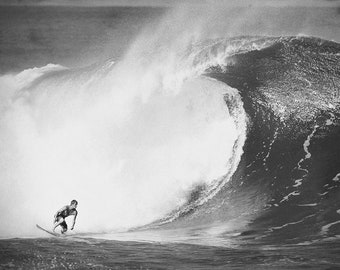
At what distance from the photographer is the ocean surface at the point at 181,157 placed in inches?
367

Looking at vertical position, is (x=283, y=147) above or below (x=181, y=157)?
above

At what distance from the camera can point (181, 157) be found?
15.9 m

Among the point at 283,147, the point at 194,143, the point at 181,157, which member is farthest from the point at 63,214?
the point at 283,147

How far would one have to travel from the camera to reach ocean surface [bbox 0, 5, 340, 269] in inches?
367

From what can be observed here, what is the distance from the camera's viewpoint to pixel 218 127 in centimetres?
1667

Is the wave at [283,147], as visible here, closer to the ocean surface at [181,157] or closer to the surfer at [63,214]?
the ocean surface at [181,157]

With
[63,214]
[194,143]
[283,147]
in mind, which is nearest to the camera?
[63,214]

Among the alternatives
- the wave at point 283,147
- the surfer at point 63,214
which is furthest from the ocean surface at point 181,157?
the surfer at point 63,214

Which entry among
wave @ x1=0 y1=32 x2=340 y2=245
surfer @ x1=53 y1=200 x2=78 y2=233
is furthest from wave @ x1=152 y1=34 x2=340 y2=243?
surfer @ x1=53 y1=200 x2=78 y2=233

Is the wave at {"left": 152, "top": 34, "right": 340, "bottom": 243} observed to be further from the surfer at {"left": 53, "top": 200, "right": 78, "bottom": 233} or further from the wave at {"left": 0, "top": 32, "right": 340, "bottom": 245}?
the surfer at {"left": 53, "top": 200, "right": 78, "bottom": 233}

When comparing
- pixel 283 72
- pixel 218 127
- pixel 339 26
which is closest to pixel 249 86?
pixel 283 72

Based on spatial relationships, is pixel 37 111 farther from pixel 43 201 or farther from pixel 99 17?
pixel 99 17

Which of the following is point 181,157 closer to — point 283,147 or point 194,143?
point 194,143

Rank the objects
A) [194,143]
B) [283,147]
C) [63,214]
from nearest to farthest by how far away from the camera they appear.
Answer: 1. [63,214]
2. [283,147]
3. [194,143]
